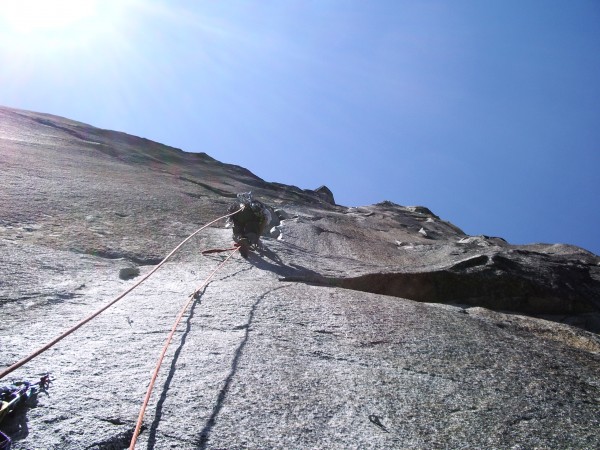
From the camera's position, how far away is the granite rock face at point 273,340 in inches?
93.4

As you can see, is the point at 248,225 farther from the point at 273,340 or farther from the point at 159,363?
the point at 159,363

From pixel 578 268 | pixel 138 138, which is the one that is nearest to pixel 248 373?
pixel 578 268

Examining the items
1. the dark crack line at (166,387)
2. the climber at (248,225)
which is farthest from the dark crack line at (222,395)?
the climber at (248,225)

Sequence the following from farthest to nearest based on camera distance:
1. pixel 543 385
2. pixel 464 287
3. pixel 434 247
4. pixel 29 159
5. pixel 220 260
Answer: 1. pixel 434 247
2. pixel 29 159
3. pixel 464 287
4. pixel 220 260
5. pixel 543 385

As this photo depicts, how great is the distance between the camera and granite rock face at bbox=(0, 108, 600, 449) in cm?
237

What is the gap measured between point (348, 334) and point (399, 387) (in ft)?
2.35

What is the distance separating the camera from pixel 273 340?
3242mm

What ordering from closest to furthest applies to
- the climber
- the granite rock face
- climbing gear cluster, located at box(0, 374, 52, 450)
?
1. climbing gear cluster, located at box(0, 374, 52, 450)
2. the granite rock face
3. the climber

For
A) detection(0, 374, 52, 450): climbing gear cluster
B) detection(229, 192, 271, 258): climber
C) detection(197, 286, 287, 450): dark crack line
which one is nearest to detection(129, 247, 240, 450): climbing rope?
detection(197, 286, 287, 450): dark crack line

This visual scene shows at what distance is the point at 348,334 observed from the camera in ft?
11.5

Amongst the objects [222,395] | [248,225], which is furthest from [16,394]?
[248,225]

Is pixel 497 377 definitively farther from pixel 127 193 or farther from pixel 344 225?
pixel 344 225

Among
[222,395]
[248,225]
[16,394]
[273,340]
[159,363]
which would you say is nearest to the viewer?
[16,394]

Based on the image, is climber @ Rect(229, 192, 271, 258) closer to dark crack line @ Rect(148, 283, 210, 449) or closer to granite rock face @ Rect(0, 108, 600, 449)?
granite rock face @ Rect(0, 108, 600, 449)
